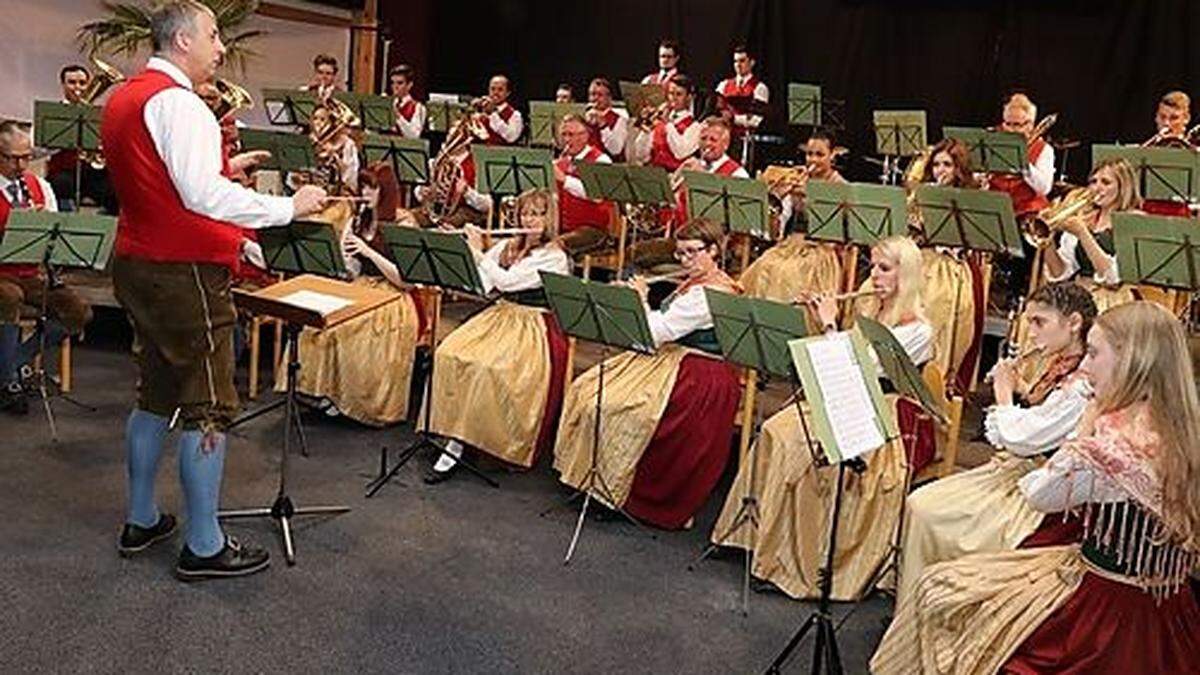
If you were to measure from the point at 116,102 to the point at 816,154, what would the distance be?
4.30 meters

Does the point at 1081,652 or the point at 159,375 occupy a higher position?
the point at 159,375

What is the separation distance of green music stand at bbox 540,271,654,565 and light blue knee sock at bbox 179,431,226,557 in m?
1.23

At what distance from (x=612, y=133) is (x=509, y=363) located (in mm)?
3826

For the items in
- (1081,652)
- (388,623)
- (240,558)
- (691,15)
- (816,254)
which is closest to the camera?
(1081,652)

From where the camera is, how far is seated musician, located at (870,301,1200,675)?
264 cm

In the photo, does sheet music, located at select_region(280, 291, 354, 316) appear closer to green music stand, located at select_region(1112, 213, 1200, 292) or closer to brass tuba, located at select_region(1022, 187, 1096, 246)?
green music stand, located at select_region(1112, 213, 1200, 292)

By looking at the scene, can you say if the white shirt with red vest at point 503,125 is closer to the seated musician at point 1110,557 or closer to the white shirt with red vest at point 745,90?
the white shirt with red vest at point 745,90

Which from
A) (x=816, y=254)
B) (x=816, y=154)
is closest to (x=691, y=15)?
(x=816, y=154)

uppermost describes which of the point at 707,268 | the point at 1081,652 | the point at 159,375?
the point at 707,268

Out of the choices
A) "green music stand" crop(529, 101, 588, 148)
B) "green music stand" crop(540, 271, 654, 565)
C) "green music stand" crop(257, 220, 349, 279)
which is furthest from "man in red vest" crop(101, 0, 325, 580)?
"green music stand" crop(529, 101, 588, 148)

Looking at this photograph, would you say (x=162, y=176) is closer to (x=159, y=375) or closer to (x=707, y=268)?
(x=159, y=375)

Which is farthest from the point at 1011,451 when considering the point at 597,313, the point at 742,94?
the point at 742,94

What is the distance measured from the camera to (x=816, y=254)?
6.39 metres

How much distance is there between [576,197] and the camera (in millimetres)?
7426
